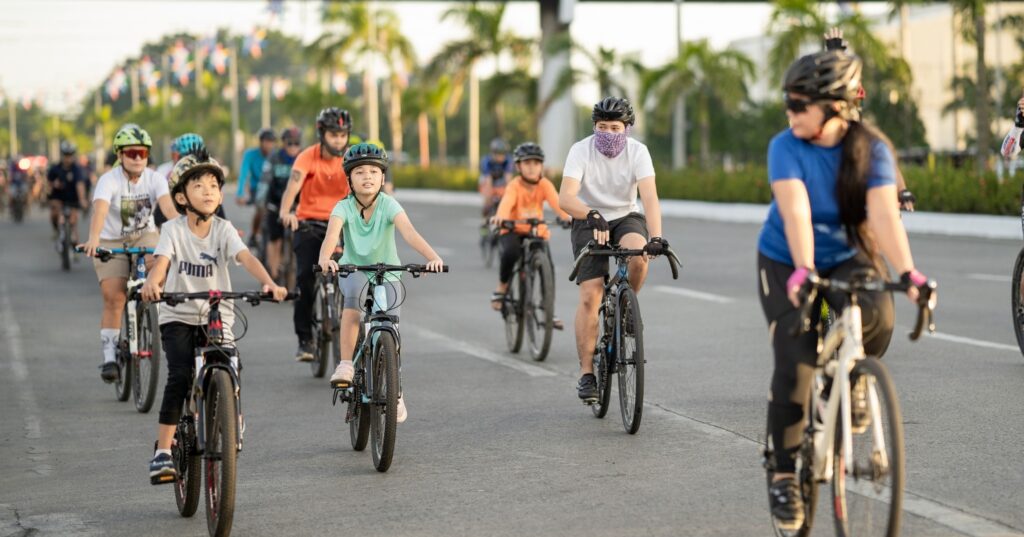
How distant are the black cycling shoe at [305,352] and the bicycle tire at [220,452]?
5.04 m

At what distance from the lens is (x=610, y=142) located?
9203 millimetres

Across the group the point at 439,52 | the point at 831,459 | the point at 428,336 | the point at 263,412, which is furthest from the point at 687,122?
the point at 831,459

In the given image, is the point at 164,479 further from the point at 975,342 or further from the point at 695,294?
the point at 695,294

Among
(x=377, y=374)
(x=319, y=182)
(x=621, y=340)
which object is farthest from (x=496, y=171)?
(x=377, y=374)

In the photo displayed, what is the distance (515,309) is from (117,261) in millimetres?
3282

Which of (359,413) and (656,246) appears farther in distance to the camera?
(656,246)

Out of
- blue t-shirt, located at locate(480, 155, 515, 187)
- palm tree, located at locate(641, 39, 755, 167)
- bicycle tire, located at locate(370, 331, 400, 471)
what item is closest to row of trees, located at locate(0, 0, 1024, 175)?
palm tree, located at locate(641, 39, 755, 167)

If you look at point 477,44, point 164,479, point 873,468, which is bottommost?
point 164,479

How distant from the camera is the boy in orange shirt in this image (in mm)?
13039

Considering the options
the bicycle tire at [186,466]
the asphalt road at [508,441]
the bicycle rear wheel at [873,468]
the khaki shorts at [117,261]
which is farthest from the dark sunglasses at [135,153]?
the bicycle rear wheel at [873,468]

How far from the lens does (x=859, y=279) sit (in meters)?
5.26

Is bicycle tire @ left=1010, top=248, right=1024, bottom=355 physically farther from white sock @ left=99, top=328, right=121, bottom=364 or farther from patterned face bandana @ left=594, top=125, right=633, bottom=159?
white sock @ left=99, top=328, right=121, bottom=364

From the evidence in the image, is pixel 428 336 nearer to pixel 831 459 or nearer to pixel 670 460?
pixel 670 460

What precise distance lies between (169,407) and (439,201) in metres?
47.5
